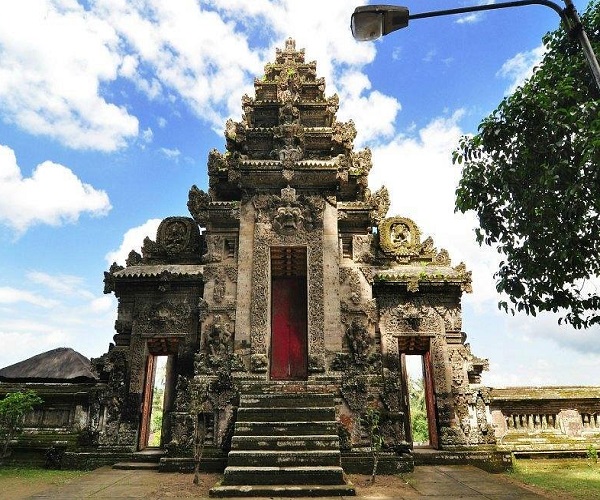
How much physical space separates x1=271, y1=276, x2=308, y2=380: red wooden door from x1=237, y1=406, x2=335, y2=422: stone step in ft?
11.2

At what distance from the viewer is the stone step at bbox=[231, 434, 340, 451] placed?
8633 millimetres

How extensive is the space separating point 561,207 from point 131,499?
27.3 ft

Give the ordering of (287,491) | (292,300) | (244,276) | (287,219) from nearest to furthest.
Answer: (287,491) → (244,276) → (287,219) → (292,300)

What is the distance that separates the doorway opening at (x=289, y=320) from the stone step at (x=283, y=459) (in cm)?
444

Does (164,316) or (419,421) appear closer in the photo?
(164,316)

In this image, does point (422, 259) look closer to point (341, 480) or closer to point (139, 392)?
point (341, 480)

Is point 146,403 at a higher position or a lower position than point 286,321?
lower

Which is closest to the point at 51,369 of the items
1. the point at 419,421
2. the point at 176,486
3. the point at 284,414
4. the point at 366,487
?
the point at 176,486

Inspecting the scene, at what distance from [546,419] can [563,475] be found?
2.29 m

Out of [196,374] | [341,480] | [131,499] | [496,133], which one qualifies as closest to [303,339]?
[196,374]

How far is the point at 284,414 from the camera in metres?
9.49

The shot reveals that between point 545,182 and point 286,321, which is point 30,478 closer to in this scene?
point 286,321

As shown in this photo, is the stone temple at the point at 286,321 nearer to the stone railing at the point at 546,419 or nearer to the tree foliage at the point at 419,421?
the stone railing at the point at 546,419

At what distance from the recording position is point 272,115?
14.9 m
